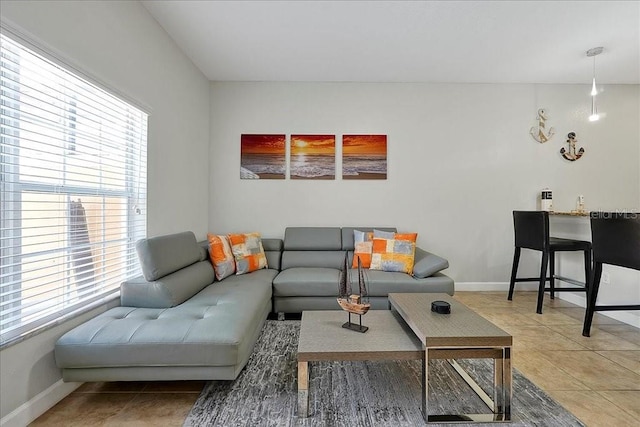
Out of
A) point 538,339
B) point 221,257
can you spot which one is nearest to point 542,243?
point 538,339

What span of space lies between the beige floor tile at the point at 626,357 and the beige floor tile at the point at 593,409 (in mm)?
577

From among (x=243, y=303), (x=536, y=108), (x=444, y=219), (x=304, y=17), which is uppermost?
(x=304, y=17)

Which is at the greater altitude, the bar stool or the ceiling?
the ceiling

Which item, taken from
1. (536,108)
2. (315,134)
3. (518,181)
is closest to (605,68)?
(536,108)

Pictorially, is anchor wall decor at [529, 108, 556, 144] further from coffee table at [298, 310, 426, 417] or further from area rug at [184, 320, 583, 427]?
coffee table at [298, 310, 426, 417]

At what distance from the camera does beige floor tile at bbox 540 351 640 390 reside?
188 centimetres

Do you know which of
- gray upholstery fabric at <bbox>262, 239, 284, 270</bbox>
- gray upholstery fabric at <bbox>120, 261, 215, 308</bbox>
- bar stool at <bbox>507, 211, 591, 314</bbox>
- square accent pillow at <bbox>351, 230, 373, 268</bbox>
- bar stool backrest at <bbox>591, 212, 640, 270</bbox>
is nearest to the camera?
gray upholstery fabric at <bbox>120, 261, 215, 308</bbox>

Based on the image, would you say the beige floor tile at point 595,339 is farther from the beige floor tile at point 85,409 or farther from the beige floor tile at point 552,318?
the beige floor tile at point 85,409

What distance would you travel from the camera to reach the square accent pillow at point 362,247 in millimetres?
3322

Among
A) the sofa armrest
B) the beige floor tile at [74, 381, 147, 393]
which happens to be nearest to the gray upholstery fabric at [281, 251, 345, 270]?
the sofa armrest

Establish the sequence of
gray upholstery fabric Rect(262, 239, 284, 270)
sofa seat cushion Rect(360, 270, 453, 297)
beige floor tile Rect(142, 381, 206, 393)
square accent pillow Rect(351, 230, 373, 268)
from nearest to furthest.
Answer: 1. beige floor tile Rect(142, 381, 206, 393)
2. sofa seat cushion Rect(360, 270, 453, 297)
3. square accent pillow Rect(351, 230, 373, 268)
4. gray upholstery fabric Rect(262, 239, 284, 270)

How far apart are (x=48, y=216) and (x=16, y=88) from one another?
64 centimetres

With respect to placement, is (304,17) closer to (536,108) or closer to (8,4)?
(8,4)

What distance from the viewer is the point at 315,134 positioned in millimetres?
3865
